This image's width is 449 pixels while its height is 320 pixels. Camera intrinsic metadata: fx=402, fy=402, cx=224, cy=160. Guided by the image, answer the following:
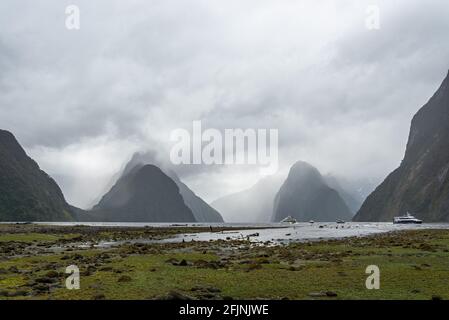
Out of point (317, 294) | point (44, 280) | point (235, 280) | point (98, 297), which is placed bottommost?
point (235, 280)

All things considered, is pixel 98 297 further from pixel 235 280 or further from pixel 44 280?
pixel 235 280

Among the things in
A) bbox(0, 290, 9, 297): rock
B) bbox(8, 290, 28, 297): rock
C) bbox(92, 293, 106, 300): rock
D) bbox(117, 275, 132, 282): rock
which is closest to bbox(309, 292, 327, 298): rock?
bbox(92, 293, 106, 300): rock

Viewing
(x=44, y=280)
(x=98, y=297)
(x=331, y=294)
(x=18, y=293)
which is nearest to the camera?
(x=98, y=297)

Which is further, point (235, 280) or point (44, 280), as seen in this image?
point (235, 280)

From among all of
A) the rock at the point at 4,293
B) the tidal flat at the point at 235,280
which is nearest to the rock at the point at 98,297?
the tidal flat at the point at 235,280

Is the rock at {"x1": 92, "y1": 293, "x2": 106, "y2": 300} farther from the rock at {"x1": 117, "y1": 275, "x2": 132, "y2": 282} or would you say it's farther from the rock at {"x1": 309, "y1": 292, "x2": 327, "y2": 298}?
the rock at {"x1": 309, "y1": 292, "x2": 327, "y2": 298}

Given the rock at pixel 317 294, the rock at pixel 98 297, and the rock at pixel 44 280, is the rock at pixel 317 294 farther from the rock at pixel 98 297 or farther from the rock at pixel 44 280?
the rock at pixel 44 280

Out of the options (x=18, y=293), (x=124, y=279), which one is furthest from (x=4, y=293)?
(x=124, y=279)

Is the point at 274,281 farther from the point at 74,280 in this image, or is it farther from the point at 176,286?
the point at 74,280
